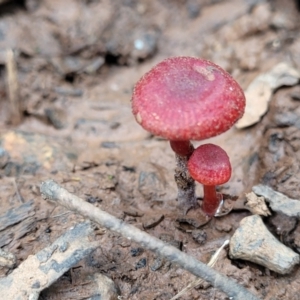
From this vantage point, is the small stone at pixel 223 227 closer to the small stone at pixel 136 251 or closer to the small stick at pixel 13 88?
the small stone at pixel 136 251

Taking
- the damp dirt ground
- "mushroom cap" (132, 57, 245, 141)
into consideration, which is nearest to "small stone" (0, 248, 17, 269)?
the damp dirt ground

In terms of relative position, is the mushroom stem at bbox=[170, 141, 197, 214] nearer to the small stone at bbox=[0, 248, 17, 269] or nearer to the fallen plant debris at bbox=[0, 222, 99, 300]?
the fallen plant debris at bbox=[0, 222, 99, 300]

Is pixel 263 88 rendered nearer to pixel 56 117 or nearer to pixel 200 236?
pixel 200 236

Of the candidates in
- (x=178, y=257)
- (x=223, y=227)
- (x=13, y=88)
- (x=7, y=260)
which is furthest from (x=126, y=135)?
(x=178, y=257)

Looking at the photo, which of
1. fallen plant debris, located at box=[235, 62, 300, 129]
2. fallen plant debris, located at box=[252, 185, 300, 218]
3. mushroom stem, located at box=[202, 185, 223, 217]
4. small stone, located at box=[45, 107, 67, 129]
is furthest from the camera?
small stone, located at box=[45, 107, 67, 129]

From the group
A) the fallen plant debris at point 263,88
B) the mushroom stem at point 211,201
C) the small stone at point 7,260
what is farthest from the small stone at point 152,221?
the fallen plant debris at point 263,88

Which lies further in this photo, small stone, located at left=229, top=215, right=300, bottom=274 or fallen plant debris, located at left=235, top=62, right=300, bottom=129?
fallen plant debris, located at left=235, top=62, right=300, bottom=129
